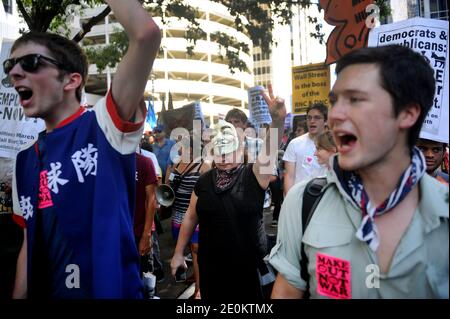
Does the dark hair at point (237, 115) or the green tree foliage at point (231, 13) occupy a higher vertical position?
the green tree foliage at point (231, 13)

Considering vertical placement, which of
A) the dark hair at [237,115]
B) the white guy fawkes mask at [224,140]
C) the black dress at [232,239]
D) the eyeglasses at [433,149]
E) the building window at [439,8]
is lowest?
the black dress at [232,239]

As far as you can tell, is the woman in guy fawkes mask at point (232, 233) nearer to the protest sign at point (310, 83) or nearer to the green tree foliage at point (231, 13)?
the green tree foliage at point (231, 13)

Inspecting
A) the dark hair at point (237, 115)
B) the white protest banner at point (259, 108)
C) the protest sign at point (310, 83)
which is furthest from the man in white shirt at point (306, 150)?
the protest sign at point (310, 83)

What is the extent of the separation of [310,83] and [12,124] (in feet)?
16.2

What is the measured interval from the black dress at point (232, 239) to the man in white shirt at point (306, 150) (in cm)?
168

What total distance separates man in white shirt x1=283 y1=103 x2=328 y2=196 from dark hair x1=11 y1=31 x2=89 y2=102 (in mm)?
3344

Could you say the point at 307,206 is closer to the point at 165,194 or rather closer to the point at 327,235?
the point at 327,235

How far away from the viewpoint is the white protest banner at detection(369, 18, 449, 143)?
2410 mm

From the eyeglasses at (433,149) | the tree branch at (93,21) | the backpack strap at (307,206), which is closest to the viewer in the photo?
the backpack strap at (307,206)

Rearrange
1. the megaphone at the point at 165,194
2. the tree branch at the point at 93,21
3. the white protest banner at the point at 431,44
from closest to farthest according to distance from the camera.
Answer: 1. the white protest banner at the point at 431,44
2. the megaphone at the point at 165,194
3. the tree branch at the point at 93,21

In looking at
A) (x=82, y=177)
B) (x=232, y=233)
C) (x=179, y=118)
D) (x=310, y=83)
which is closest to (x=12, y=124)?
(x=232, y=233)

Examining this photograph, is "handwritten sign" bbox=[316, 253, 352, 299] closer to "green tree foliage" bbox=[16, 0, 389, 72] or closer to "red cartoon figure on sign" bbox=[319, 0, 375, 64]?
"red cartoon figure on sign" bbox=[319, 0, 375, 64]

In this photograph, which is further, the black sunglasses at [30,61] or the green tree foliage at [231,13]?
the green tree foliage at [231,13]

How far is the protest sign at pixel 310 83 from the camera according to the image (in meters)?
6.72
